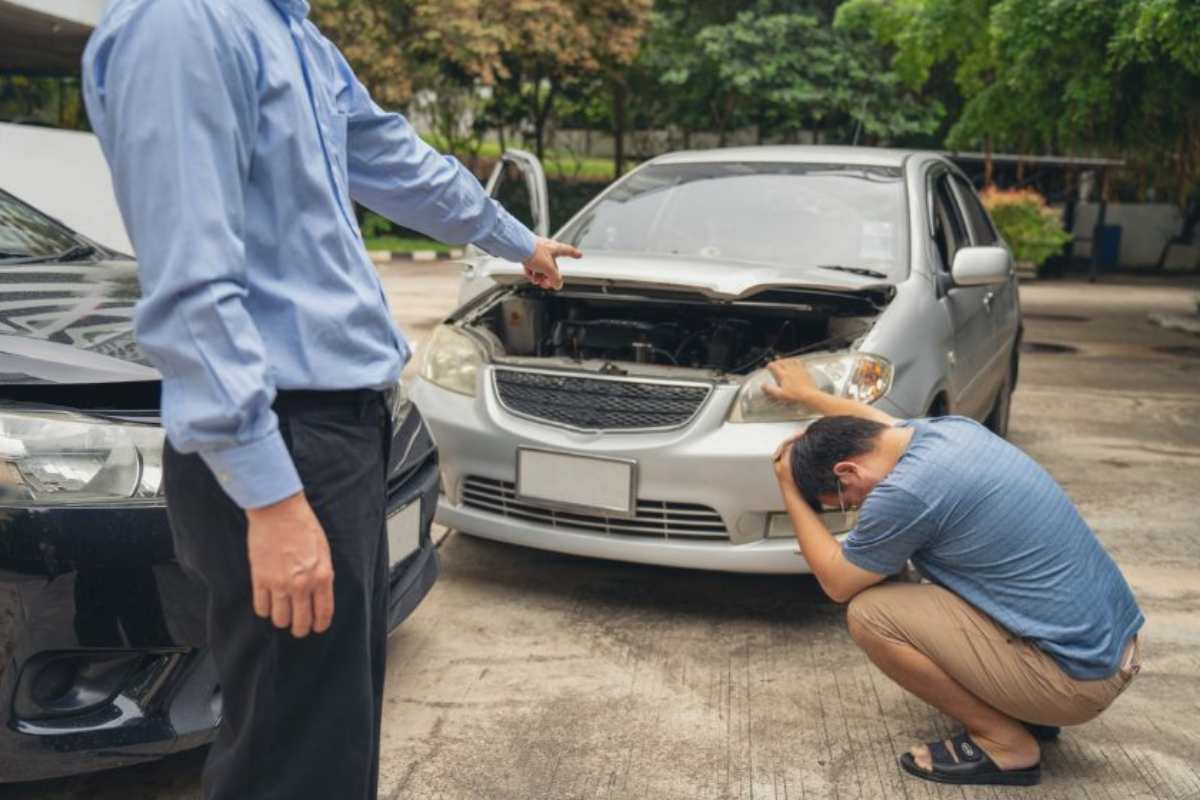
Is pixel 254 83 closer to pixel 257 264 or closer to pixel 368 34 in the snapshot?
pixel 257 264

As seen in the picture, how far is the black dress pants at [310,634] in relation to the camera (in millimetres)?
1551

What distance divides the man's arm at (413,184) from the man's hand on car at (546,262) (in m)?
0.09

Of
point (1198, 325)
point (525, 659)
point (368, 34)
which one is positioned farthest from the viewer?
point (368, 34)

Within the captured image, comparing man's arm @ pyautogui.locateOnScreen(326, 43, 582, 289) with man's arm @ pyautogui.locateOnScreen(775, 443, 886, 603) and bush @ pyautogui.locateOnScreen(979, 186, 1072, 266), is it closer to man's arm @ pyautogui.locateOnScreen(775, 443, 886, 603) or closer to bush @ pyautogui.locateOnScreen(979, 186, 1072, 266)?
man's arm @ pyautogui.locateOnScreen(775, 443, 886, 603)

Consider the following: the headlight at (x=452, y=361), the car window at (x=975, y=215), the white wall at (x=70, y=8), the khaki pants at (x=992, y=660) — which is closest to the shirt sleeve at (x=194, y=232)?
the khaki pants at (x=992, y=660)

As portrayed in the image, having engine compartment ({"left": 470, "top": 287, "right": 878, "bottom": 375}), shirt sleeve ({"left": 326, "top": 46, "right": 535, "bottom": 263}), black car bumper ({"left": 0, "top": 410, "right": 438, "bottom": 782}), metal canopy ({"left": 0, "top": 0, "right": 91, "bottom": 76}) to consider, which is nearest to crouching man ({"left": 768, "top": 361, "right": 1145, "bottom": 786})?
shirt sleeve ({"left": 326, "top": 46, "right": 535, "bottom": 263})

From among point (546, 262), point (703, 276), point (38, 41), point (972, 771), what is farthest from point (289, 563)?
point (38, 41)

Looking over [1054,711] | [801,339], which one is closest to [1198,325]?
[801,339]

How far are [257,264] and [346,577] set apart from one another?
0.43 m

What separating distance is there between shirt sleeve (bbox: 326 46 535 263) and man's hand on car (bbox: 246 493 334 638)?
29.2 inches

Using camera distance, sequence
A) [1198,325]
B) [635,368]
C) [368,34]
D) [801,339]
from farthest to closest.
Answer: [368,34] < [1198,325] < [801,339] < [635,368]

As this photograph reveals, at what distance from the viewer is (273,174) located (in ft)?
4.92

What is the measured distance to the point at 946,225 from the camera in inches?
198

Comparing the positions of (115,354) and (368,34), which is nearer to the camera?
(115,354)
